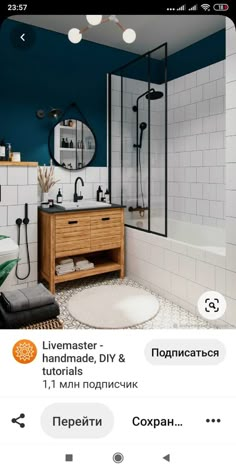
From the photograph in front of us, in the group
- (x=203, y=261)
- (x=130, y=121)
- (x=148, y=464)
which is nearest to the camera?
(x=148, y=464)

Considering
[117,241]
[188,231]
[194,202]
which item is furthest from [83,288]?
[194,202]

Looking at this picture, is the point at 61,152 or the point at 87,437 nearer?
the point at 87,437

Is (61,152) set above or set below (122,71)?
below

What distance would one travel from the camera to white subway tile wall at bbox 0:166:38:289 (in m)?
1.99

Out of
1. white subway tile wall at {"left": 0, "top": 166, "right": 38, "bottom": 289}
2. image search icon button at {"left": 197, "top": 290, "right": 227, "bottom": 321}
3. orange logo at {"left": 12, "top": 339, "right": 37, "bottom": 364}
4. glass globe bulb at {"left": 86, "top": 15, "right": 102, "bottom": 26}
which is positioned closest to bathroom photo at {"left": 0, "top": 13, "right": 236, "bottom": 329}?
white subway tile wall at {"left": 0, "top": 166, "right": 38, "bottom": 289}

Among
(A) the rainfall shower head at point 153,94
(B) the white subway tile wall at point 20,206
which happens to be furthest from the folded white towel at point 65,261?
(A) the rainfall shower head at point 153,94

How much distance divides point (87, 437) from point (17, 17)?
71cm

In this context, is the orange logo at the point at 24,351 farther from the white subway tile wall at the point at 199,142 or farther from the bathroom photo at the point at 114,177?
the white subway tile wall at the point at 199,142

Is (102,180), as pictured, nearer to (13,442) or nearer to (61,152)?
(61,152)

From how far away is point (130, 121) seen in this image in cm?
263

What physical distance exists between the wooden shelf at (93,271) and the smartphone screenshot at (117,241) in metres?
0.01

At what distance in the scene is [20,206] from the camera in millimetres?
2066

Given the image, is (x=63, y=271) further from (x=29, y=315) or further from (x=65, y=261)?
Answer: (x=29, y=315)

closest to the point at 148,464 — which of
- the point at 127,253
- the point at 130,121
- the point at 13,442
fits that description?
the point at 13,442
